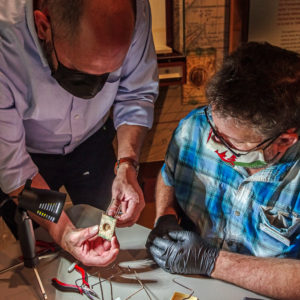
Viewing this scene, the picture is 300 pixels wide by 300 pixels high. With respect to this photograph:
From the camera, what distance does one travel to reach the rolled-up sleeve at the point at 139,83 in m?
1.75

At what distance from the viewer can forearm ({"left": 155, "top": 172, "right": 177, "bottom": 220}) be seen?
1.81m

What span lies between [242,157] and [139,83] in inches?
28.6

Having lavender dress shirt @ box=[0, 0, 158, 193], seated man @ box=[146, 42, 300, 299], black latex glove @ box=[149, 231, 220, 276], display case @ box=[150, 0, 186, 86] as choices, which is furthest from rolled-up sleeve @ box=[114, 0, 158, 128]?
display case @ box=[150, 0, 186, 86]

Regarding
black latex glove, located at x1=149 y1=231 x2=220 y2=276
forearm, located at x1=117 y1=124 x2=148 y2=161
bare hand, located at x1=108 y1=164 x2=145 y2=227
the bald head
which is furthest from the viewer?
forearm, located at x1=117 y1=124 x2=148 y2=161

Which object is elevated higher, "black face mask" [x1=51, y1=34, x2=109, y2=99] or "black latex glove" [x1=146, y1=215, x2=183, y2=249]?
"black face mask" [x1=51, y1=34, x2=109, y2=99]

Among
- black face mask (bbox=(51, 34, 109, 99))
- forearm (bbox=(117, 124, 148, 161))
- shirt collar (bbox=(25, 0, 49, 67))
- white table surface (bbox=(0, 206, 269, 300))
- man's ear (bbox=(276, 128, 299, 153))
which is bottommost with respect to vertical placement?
white table surface (bbox=(0, 206, 269, 300))

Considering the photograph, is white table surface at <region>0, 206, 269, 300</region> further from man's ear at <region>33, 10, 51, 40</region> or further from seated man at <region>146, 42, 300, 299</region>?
man's ear at <region>33, 10, 51, 40</region>

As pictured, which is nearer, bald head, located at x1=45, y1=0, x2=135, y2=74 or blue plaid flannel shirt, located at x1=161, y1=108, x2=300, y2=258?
bald head, located at x1=45, y1=0, x2=135, y2=74

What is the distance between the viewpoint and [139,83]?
6.20 ft

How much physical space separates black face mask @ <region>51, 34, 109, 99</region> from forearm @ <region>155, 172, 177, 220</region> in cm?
67

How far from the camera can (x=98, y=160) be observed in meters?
2.11

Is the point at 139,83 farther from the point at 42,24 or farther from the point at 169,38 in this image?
the point at 169,38

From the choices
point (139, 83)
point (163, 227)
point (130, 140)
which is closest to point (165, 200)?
point (163, 227)

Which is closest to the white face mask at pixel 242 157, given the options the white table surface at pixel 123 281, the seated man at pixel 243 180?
the seated man at pixel 243 180
